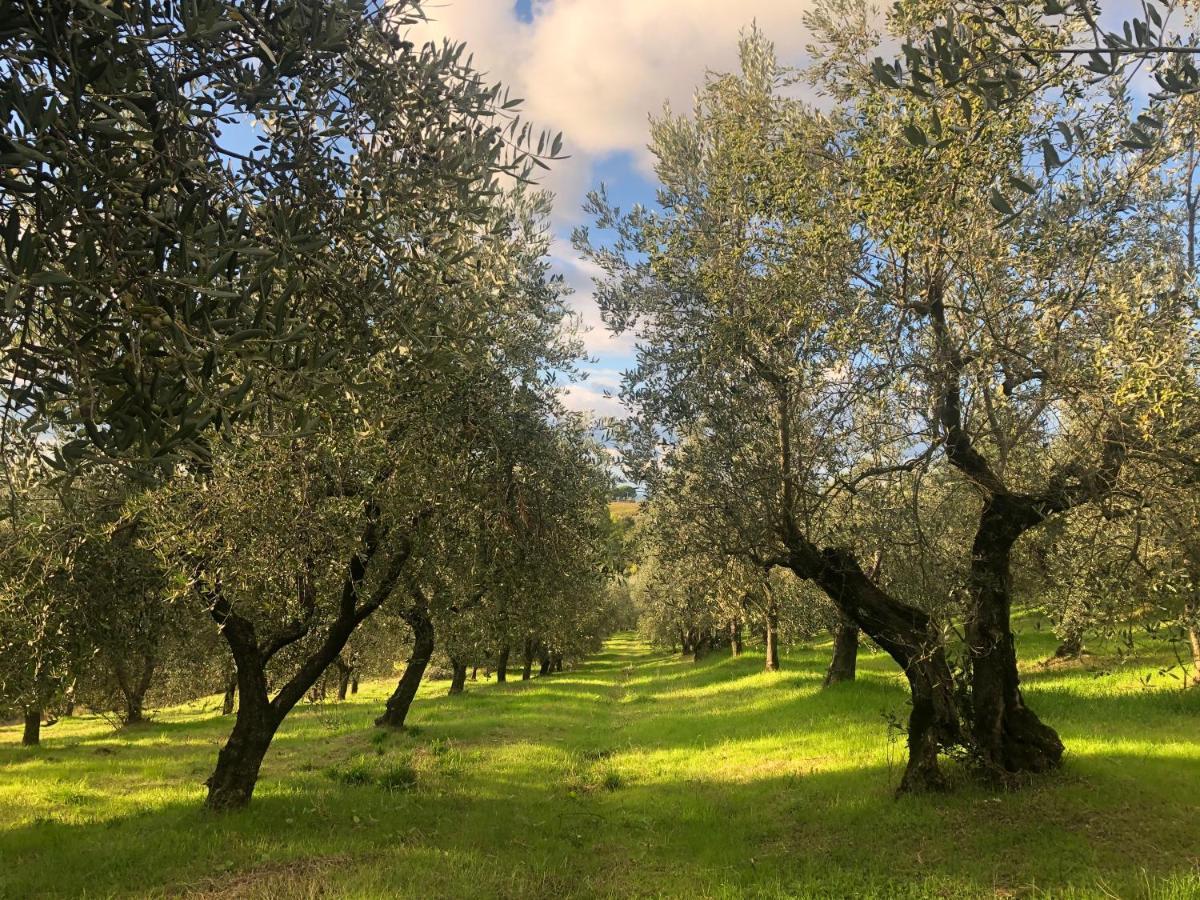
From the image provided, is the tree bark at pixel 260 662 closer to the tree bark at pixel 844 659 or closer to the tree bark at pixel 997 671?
the tree bark at pixel 997 671

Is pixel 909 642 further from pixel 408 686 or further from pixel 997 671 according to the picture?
pixel 408 686

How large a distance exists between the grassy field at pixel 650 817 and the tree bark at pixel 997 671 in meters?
0.52

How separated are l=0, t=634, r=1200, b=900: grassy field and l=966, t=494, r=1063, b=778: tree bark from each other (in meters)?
0.52

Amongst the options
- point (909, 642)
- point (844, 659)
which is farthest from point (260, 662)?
point (844, 659)

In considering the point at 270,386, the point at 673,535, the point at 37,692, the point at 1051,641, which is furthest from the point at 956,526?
the point at 1051,641

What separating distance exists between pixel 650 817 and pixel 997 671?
22.9ft

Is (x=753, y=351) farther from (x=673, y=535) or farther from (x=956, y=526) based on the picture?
(x=956, y=526)

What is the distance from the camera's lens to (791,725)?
2177cm

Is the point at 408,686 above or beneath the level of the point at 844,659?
beneath

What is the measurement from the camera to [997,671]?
11.8m

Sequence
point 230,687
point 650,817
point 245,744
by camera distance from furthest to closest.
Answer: point 230,687 → point 245,744 → point 650,817

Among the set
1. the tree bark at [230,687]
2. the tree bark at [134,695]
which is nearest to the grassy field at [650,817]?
the tree bark at [230,687]

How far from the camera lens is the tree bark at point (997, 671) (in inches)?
452

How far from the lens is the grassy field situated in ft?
31.3
